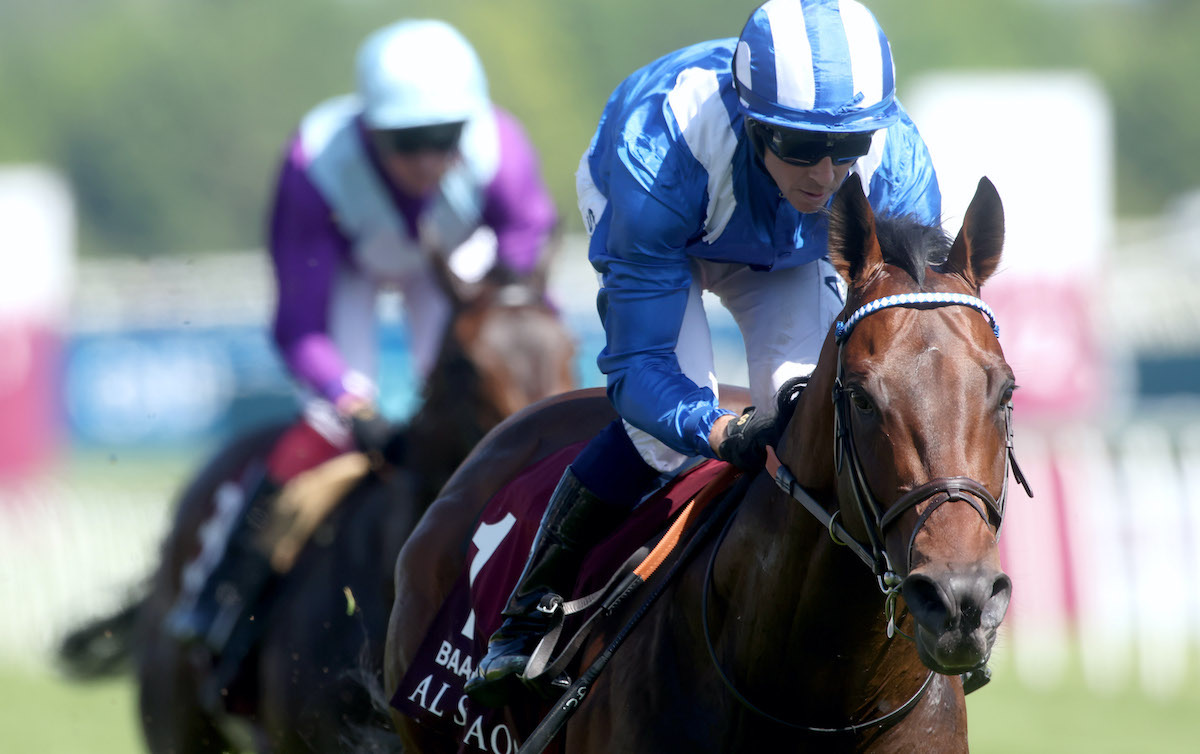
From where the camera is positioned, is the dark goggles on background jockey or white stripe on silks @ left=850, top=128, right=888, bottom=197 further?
white stripe on silks @ left=850, top=128, right=888, bottom=197

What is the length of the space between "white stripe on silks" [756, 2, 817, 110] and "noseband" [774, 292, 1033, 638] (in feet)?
1.68

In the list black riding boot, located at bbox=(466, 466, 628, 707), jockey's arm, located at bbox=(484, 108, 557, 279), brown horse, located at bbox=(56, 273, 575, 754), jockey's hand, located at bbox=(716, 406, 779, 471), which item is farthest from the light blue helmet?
jockey's hand, located at bbox=(716, 406, 779, 471)

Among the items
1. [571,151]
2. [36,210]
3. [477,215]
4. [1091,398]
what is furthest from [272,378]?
[571,151]

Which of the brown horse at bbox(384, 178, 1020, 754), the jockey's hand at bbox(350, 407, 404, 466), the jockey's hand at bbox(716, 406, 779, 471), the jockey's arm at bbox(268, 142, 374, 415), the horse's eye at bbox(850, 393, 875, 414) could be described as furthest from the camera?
the jockey's arm at bbox(268, 142, 374, 415)

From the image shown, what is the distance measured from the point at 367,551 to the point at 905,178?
8.58 ft

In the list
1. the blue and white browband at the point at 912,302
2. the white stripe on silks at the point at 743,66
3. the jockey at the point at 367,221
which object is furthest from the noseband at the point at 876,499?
the jockey at the point at 367,221

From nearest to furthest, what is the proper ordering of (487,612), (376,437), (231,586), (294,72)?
(487,612) → (376,437) → (231,586) → (294,72)

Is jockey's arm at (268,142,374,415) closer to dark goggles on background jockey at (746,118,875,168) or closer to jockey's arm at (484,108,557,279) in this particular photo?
jockey's arm at (484,108,557,279)

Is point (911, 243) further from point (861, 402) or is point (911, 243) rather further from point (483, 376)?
point (483, 376)

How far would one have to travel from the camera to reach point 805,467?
3.19 meters

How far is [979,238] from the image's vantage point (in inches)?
123

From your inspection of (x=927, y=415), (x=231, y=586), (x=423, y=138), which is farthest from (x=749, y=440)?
(x=231, y=586)

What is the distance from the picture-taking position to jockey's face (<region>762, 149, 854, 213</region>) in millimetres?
3426

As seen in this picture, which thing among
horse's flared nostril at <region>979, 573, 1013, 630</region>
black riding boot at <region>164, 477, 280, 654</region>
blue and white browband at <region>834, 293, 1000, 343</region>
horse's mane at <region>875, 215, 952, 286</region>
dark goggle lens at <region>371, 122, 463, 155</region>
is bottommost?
black riding boot at <region>164, 477, 280, 654</region>
